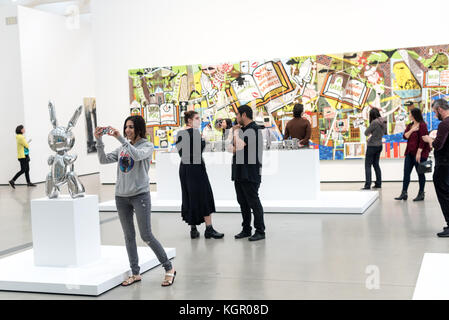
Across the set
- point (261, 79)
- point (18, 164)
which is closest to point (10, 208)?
point (18, 164)

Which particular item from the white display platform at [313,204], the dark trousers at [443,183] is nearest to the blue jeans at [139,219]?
the dark trousers at [443,183]

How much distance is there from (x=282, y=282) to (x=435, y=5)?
8231mm

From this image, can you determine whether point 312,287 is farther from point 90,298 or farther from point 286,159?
point 286,159

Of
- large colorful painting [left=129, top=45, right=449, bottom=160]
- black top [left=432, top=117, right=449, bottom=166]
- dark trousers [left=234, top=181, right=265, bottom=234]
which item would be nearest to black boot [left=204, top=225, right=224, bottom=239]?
dark trousers [left=234, top=181, right=265, bottom=234]

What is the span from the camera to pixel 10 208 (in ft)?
31.0

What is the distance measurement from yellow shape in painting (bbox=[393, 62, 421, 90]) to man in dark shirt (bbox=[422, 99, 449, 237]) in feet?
17.1

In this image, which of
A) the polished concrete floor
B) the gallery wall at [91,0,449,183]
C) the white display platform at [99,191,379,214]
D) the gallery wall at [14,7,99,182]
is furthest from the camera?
the gallery wall at [14,7,99,182]

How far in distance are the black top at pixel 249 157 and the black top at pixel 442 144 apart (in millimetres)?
1844

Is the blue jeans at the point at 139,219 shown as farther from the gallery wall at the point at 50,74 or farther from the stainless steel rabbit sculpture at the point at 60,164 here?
the gallery wall at the point at 50,74

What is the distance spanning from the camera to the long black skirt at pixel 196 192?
19.9ft

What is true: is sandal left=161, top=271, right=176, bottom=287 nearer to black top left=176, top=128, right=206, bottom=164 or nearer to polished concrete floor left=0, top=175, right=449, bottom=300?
polished concrete floor left=0, top=175, right=449, bottom=300

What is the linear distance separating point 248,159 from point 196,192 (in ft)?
2.63

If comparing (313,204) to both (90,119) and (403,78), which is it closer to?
(403,78)

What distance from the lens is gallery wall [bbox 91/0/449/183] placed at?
10.7 m
